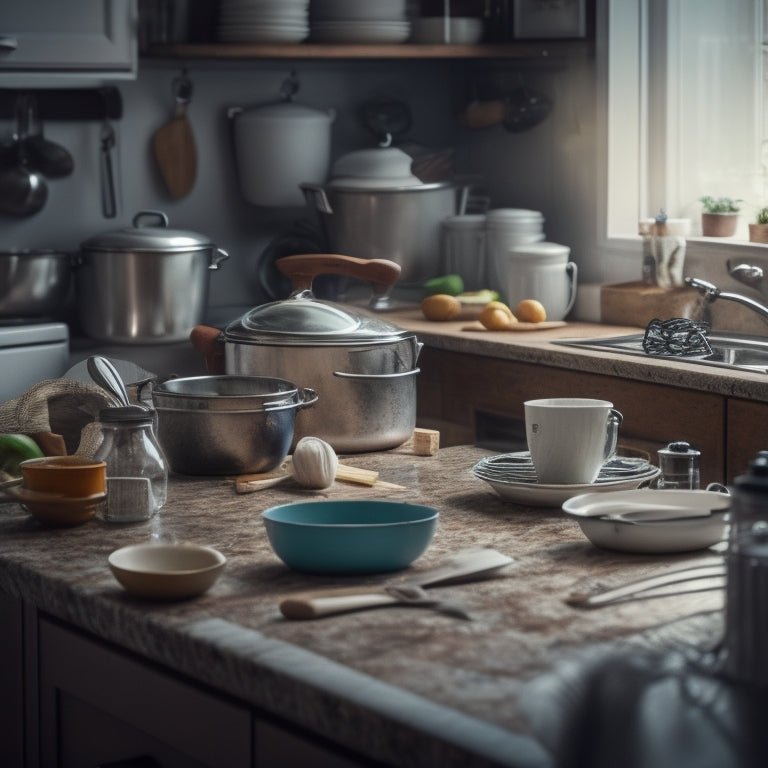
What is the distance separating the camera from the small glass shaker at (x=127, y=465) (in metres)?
1.55

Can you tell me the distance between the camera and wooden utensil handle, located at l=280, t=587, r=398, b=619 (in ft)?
3.86

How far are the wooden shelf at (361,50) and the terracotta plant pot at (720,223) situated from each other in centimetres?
62

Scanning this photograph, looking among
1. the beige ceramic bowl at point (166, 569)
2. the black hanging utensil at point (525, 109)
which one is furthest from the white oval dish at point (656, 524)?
the black hanging utensil at point (525, 109)

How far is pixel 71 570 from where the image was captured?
136cm

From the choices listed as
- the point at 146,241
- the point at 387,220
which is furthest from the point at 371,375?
the point at 387,220

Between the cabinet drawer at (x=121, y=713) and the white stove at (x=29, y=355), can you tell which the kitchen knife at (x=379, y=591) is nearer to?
the cabinet drawer at (x=121, y=713)

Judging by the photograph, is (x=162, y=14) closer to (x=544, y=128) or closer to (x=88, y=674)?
(x=544, y=128)

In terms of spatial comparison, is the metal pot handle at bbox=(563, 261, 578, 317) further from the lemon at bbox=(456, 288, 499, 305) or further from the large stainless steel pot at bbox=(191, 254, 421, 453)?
the large stainless steel pot at bbox=(191, 254, 421, 453)

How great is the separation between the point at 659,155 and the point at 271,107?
108 cm

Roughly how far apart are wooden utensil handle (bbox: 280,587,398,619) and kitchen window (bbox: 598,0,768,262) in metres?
2.60

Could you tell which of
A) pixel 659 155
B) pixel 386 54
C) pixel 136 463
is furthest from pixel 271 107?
pixel 136 463

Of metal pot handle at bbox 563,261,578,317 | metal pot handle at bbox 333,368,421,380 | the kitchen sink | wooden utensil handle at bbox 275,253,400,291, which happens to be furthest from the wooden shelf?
metal pot handle at bbox 333,368,421,380

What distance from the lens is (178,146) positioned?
3.96 m

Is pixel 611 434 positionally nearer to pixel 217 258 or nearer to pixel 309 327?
pixel 309 327
